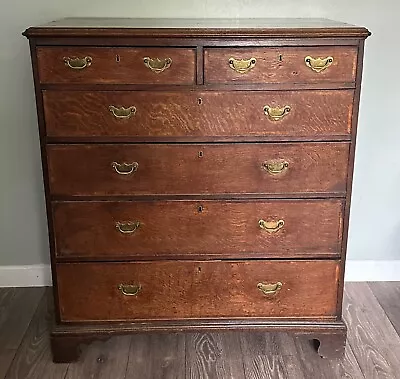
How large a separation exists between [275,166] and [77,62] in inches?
27.3

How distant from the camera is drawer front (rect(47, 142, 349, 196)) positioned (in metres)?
1.89

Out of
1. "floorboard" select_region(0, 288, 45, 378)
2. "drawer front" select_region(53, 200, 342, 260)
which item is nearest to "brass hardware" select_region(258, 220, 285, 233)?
"drawer front" select_region(53, 200, 342, 260)

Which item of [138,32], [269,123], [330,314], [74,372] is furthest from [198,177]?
[74,372]

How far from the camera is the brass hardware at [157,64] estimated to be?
5.89 ft

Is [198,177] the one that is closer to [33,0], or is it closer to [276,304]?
[276,304]

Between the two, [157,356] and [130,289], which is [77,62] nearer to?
[130,289]

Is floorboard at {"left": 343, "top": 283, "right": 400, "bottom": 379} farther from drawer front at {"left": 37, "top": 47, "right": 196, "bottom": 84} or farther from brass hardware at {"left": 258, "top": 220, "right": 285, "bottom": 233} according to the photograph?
drawer front at {"left": 37, "top": 47, "right": 196, "bottom": 84}

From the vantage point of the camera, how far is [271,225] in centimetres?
198

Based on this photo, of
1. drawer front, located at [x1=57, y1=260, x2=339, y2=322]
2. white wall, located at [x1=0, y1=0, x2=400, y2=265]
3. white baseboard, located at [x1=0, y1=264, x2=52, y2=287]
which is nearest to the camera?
drawer front, located at [x1=57, y1=260, x2=339, y2=322]

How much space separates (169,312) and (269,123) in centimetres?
74

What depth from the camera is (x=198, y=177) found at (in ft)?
6.30

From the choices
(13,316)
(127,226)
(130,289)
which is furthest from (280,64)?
(13,316)

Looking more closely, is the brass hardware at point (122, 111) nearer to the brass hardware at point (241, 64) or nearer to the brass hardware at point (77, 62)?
the brass hardware at point (77, 62)

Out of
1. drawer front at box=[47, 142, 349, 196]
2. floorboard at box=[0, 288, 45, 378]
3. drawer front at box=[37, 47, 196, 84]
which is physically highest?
drawer front at box=[37, 47, 196, 84]
